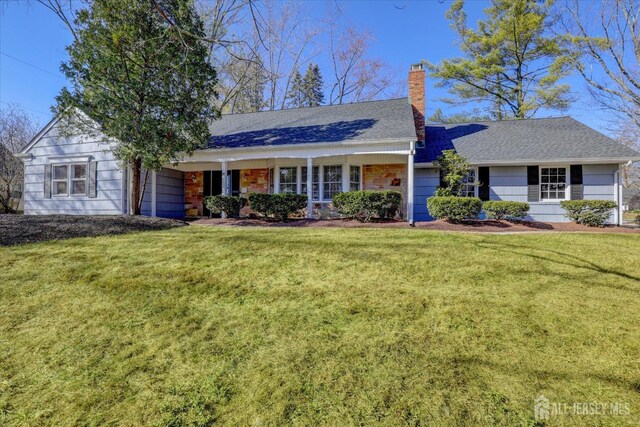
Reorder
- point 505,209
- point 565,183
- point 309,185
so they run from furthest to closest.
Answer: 1. point 565,183
2. point 309,185
3. point 505,209

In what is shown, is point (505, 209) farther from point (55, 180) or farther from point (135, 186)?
point (55, 180)

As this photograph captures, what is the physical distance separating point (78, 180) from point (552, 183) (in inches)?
661

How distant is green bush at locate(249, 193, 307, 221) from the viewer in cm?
1017

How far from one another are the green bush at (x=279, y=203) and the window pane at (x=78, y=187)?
6938mm

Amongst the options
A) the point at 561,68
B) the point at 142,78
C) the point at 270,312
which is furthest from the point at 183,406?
the point at 561,68

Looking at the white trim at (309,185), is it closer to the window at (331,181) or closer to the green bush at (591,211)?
the window at (331,181)

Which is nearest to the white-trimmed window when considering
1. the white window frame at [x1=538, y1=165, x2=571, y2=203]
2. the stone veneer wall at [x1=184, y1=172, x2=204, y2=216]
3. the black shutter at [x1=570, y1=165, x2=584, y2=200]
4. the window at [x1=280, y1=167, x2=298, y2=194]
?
the stone veneer wall at [x1=184, y1=172, x2=204, y2=216]

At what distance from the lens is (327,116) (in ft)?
45.0

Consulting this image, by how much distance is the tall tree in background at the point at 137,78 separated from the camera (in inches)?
354

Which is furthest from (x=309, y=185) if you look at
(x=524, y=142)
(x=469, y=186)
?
(x=524, y=142)

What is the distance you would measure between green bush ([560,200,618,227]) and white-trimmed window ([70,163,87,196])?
16292 mm

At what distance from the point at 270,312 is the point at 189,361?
979mm

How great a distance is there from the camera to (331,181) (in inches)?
475

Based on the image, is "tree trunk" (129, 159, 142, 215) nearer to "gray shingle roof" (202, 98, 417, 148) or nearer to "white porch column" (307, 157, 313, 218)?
"gray shingle roof" (202, 98, 417, 148)
